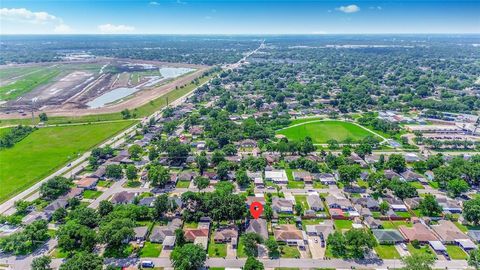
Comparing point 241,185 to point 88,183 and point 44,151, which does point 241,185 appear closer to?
point 88,183

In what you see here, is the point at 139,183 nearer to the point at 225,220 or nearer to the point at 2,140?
the point at 225,220

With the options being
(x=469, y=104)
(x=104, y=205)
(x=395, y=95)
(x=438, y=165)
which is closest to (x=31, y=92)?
(x=104, y=205)

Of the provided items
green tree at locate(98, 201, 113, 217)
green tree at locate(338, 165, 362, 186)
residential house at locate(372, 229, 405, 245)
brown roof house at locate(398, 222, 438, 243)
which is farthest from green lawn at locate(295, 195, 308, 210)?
green tree at locate(98, 201, 113, 217)

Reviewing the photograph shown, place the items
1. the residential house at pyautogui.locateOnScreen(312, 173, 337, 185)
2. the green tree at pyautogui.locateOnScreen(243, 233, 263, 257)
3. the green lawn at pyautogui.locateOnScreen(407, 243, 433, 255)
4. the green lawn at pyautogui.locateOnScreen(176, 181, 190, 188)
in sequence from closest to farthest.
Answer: the green tree at pyautogui.locateOnScreen(243, 233, 263, 257) → the green lawn at pyautogui.locateOnScreen(407, 243, 433, 255) → the green lawn at pyautogui.locateOnScreen(176, 181, 190, 188) → the residential house at pyautogui.locateOnScreen(312, 173, 337, 185)

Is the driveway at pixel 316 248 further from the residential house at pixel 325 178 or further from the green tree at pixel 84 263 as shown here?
the green tree at pixel 84 263

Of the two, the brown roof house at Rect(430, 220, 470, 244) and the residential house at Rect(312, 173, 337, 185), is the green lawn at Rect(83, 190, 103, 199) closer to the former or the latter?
the residential house at Rect(312, 173, 337, 185)

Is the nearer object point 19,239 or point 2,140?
point 19,239

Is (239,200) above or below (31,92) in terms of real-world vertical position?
below
